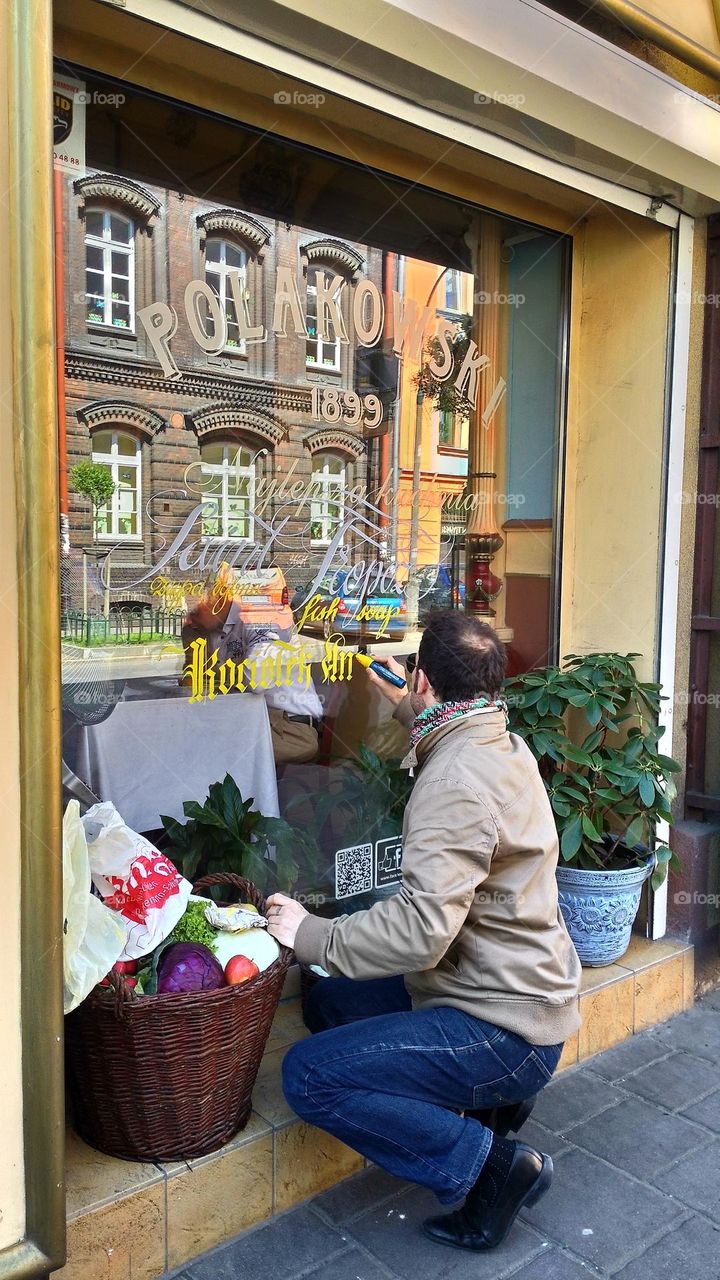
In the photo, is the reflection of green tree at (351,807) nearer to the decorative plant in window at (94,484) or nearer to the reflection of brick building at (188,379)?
the reflection of brick building at (188,379)

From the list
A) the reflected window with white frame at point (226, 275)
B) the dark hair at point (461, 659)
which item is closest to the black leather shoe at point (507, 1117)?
the dark hair at point (461, 659)

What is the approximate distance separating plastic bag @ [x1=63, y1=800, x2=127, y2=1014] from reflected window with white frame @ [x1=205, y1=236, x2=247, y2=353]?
5.68 feet

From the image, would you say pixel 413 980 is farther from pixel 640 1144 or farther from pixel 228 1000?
pixel 640 1144

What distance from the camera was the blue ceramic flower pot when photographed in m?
3.53


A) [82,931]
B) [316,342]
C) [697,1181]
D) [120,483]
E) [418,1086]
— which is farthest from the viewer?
[316,342]

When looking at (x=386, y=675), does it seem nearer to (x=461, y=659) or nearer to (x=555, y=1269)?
(x=461, y=659)

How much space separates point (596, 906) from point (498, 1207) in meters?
1.31

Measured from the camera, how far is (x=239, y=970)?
2406mm

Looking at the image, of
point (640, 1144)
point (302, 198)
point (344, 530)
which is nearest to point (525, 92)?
point (302, 198)

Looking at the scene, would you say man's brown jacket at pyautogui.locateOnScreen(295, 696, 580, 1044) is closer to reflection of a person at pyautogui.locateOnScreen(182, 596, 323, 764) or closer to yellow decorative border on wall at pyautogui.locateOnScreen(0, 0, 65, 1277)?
yellow decorative border on wall at pyautogui.locateOnScreen(0, 0, 65, 1277)

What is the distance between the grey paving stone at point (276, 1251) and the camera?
7.74ft

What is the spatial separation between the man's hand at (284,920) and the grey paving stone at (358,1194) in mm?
749

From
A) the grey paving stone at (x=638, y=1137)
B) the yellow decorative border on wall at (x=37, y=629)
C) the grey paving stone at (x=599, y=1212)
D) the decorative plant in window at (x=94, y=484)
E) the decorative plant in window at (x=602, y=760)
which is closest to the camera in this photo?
the yellow decorative border on wall at (x=37, y=629)

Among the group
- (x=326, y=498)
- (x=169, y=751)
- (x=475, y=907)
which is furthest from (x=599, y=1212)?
(x=326, y=498)
